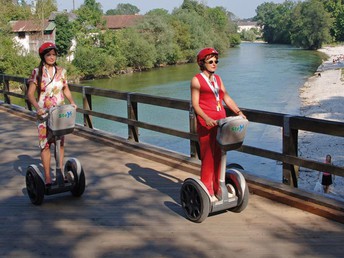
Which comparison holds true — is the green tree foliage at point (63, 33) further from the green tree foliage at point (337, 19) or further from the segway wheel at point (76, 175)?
the green tree foliage at point (337, 19)

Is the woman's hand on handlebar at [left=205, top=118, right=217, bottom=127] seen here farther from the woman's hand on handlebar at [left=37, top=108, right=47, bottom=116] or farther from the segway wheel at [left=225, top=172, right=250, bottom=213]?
the woman's hand on handlebar at [left=37, top=108, right=47, bottom=116]

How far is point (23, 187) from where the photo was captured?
5715 millimetres

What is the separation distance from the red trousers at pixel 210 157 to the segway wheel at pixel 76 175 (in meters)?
1.41

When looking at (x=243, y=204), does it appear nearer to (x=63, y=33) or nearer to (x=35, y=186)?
(x=35, y=186)

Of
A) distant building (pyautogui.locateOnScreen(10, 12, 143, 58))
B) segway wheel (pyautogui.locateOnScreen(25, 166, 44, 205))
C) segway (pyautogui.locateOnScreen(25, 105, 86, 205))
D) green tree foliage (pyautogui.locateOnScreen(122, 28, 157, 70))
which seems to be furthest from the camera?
green tree foliage (pyautogui.locateOnScreen(122, 28, 157, 70))

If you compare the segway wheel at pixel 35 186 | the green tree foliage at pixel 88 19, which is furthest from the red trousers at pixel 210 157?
the green tree foliage at pixel 88 19

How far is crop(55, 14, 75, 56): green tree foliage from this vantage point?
59.1m

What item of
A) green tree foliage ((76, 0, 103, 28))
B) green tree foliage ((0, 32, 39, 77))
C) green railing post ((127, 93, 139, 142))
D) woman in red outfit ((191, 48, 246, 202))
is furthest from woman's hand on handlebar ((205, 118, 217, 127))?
green tree foliage ((76, 0, 103, 28))

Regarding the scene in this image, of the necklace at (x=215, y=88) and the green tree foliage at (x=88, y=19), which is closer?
the necklace at (x=215, y=88)

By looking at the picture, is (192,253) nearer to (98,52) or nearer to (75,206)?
(75,206)

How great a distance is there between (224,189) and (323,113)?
27.6m

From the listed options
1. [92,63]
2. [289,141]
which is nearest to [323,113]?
[289,141]

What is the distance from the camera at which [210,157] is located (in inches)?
169

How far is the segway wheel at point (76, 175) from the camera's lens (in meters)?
5.06
